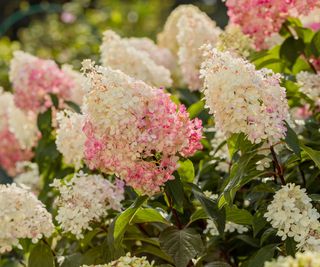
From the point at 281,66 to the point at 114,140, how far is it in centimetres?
94

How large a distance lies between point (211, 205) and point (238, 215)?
3.7 inches

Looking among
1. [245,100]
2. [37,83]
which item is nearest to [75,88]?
[37,83]

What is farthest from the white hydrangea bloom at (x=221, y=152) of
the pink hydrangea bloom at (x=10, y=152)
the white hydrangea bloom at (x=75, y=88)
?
the pink hydrangea bloom at (x=10, y=152)

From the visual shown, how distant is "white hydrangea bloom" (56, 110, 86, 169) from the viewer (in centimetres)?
214

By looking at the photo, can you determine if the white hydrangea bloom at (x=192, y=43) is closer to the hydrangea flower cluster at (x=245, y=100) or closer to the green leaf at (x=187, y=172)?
the green leaf at (x=187, y=172)

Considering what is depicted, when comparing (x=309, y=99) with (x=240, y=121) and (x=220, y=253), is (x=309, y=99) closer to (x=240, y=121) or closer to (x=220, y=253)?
(x=220, y=253)

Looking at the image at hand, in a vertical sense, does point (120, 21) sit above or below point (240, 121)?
below

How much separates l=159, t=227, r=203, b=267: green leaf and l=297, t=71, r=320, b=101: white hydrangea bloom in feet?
2.03

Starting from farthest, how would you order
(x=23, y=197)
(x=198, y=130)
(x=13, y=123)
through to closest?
1. (x=13, y=123)
2. (x=23, y=197)
3. (x=198, y=130)

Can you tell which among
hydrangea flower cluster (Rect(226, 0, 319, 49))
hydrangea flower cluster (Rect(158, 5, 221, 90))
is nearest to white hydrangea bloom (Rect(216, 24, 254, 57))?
hydrangea flower cluster (Rect(226, 0, 319, 49))

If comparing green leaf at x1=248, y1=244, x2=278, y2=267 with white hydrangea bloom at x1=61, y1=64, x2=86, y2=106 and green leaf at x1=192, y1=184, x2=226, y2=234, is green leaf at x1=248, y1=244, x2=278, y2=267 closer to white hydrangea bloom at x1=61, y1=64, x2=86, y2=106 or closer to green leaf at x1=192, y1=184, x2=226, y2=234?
green leaf at x1=192, y1=184, x2=226, y2=234

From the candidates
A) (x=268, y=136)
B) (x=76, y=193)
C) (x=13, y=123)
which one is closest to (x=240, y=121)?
(x=268, y=136)

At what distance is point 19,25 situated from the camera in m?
8.75

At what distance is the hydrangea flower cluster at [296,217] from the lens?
63.1 inches
